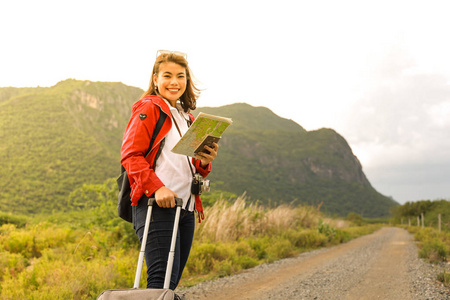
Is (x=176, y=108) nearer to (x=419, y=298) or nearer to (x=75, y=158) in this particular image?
(x=419, y=298)

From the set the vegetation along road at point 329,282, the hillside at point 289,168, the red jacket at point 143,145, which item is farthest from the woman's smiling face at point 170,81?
the hillside at point 289,168

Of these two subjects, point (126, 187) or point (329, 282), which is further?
point (329, 282)

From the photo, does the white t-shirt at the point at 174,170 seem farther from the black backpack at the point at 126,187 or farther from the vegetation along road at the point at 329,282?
the vegetation along road at the point at 329,282

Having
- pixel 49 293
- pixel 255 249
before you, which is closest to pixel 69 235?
pixel 255 249

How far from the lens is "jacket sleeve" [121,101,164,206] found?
78.5 inches

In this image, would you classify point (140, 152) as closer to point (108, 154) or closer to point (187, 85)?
point (187, 85)

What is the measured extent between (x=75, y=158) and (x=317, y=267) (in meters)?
60.0

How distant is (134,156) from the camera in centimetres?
204

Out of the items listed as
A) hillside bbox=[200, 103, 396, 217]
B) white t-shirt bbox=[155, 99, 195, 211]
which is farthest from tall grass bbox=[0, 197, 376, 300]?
hillside bbox=[200, 103, 396, 217]

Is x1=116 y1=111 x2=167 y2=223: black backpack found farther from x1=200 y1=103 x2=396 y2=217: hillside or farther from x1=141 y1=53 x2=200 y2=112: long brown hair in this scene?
x1=200 y1=103 x2=396 y2=217: hillside

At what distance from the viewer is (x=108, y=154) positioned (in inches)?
2665

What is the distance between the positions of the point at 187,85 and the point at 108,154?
2703 inches

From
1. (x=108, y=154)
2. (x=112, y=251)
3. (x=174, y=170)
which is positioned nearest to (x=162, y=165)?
(x=174, y=170)

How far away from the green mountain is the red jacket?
43.9 meters
